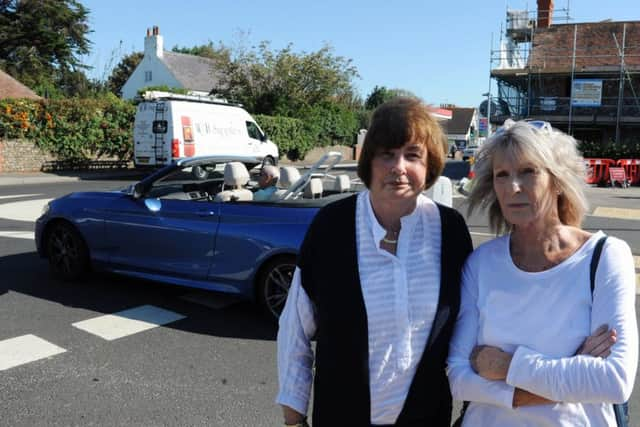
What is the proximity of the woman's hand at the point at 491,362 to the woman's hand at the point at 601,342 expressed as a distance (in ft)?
0.68

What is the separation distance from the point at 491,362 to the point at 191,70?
58.8 metres

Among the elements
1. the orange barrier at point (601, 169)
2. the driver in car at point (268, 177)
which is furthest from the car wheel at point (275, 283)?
the orange barrier at point (601, 169)

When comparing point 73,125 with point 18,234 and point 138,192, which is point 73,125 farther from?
point 138,192

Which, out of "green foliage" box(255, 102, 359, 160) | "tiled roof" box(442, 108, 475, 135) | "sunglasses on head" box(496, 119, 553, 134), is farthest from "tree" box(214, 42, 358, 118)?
"tiled roof" box(442, 108, 475, 135)

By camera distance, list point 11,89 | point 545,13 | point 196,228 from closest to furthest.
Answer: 1. point 196,228
2. point 11,89
3. point 545,13

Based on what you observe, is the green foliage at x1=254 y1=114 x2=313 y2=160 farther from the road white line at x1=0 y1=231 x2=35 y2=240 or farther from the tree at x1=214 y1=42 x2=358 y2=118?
the road white line at x1=0 y1=231 x2=35 y2=240

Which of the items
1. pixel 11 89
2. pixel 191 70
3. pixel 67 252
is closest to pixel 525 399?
pixel 67 252

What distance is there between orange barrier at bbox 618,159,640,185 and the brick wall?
21106 millimetres

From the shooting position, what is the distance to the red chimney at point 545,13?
35750 millimetres

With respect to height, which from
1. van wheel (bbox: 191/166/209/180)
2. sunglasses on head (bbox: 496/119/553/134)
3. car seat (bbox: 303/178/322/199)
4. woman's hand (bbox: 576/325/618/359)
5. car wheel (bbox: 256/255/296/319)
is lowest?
car wheel (bbox: 256/255/296/319)

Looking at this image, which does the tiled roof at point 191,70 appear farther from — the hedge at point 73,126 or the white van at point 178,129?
the white van at point 178,129

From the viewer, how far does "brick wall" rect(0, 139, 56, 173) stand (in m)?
20.9

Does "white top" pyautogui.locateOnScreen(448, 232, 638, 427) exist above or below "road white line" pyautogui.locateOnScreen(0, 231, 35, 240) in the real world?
above

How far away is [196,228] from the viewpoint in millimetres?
5527
